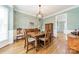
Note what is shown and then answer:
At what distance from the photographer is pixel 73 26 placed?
1.96 m

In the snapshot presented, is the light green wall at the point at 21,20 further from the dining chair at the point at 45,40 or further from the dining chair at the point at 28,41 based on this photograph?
the dining chair at the point at 45,40

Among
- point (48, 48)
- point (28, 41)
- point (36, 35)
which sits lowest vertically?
point (48, 48)

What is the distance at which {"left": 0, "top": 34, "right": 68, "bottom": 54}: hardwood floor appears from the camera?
6.52 ft

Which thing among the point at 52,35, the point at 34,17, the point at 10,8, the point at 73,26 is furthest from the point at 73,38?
the point at 10,8

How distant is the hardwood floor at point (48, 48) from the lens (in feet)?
6.52

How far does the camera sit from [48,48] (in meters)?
2.02

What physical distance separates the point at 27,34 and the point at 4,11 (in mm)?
646

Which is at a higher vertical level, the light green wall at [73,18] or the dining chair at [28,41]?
the light green wall at [73,18]

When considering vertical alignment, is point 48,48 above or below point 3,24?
below

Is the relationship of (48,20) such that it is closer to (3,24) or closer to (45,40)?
(45,40)

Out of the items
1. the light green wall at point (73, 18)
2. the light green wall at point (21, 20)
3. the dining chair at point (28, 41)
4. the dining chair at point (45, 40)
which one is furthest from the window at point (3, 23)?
the light green wall at point (73, 18)

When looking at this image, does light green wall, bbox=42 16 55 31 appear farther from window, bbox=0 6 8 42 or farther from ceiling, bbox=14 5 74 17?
window, bbox=0 6 8 42

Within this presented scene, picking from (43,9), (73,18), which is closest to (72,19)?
(73,18)
